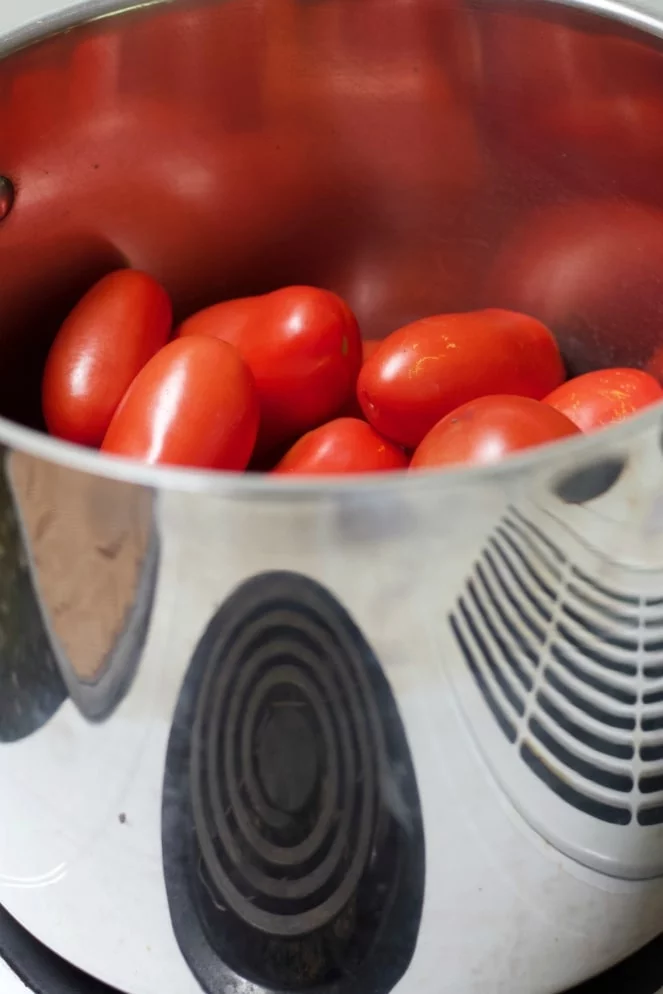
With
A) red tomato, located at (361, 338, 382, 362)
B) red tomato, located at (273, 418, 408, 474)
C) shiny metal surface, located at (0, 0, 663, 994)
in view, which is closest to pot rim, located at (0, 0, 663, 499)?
shiny metal surface, located at (0, 0, 663, 994)

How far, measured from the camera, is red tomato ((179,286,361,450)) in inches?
19.3

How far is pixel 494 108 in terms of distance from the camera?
54 cm

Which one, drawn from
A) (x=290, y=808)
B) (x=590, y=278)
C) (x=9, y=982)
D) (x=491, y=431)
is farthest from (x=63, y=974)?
(x=590, y=278)

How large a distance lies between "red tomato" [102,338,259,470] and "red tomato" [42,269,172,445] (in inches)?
1.8

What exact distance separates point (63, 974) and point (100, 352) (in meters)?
0.27

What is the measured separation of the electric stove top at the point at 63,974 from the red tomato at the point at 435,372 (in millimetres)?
240

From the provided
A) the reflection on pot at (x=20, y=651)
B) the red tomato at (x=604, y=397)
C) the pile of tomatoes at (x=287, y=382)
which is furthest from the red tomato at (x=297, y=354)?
the reflection on pot at (x=20, y=651)

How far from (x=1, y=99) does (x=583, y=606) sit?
13.8 inches

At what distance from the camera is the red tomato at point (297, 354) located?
491 mm

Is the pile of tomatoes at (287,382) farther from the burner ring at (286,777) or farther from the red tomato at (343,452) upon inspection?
the burner ring at (286,777)

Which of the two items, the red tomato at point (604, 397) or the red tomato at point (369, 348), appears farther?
the red tomato at point (369, 348)

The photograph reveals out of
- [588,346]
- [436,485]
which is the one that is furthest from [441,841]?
[588,346]

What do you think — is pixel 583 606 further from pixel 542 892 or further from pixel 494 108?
pixel 494 108

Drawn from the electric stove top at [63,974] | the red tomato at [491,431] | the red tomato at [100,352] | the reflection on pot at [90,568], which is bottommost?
the electric stove top at [63,974]
